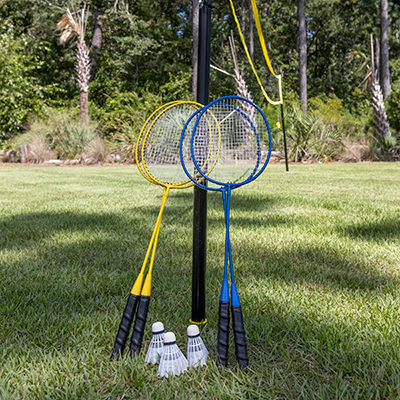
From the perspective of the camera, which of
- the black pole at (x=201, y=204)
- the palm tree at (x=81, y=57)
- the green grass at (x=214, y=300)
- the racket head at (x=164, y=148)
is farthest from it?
the palm tree at (x=81, y=57)

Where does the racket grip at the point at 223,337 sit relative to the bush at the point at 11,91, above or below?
below

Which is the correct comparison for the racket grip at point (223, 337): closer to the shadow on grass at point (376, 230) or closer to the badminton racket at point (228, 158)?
the badminton racket at point (228, 158)

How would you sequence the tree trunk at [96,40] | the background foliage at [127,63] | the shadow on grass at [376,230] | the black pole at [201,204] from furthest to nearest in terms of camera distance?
the tree trunk at [96,40] < the background foliage at [127,63] < the shadow on grass at [376,230] < the black pole at [201,204]

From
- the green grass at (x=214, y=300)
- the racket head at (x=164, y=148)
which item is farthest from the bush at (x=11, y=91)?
the racket head at (x=164, y=148)

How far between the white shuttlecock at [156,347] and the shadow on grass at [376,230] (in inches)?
96.9

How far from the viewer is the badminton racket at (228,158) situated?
149 centimetres

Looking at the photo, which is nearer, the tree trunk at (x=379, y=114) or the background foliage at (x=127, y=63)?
the tree trunk at (x=379, y=114)

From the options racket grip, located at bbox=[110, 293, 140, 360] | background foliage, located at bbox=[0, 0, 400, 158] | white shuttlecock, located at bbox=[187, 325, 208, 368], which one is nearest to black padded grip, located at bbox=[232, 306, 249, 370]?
white shuttlecock, located at bbox=[187, 325, 208, 368]

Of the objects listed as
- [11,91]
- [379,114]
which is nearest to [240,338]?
[379,114]

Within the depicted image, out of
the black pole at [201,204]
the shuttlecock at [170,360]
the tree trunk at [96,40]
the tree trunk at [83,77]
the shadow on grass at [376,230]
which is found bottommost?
the shuttlecock at [170,360]

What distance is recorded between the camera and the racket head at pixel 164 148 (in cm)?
183

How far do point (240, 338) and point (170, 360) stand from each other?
11.2 inches

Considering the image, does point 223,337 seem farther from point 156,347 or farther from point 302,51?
point 302,51

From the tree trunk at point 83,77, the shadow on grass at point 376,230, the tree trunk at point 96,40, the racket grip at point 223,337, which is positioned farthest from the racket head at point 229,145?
the tree trunk at point 96,40
